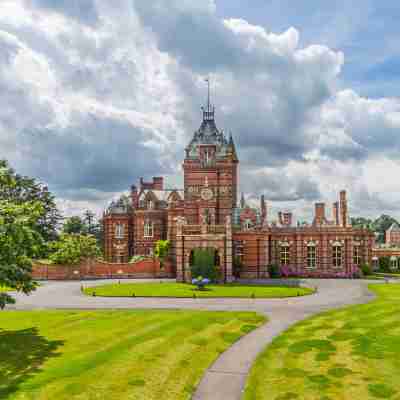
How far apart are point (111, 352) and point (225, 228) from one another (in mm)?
37621

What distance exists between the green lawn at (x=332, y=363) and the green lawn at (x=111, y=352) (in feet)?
7.55

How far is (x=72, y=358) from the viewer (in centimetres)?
1762

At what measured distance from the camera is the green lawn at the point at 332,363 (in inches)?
559

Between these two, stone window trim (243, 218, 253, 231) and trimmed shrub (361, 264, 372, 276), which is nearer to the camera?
stone window trim (243, 218, 253, 231)

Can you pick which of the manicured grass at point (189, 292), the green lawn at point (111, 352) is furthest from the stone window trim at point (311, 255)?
the green lawn at point (111, 352)

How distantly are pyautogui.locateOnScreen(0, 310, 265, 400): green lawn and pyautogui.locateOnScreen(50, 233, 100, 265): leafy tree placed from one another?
31.7 m

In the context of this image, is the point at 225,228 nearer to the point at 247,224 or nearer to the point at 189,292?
the point at 247,224

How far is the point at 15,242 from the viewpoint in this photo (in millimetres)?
18375

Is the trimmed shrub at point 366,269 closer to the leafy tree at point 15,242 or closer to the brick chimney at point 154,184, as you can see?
the brick chimney at point 154,184

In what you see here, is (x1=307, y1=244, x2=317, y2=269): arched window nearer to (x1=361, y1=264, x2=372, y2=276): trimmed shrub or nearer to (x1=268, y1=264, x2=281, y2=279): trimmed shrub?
(x1=268, y1=264, x2=281, y2=279): trimmed shrub

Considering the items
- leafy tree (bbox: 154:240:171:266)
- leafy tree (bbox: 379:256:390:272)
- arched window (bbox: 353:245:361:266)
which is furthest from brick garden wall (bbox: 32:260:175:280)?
leafy tree (bbox: 379:256:390:272)

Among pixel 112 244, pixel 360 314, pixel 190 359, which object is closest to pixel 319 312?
pixel 360 314

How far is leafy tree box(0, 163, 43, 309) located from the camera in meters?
17.9

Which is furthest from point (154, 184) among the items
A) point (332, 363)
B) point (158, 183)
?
point (332, 363)
